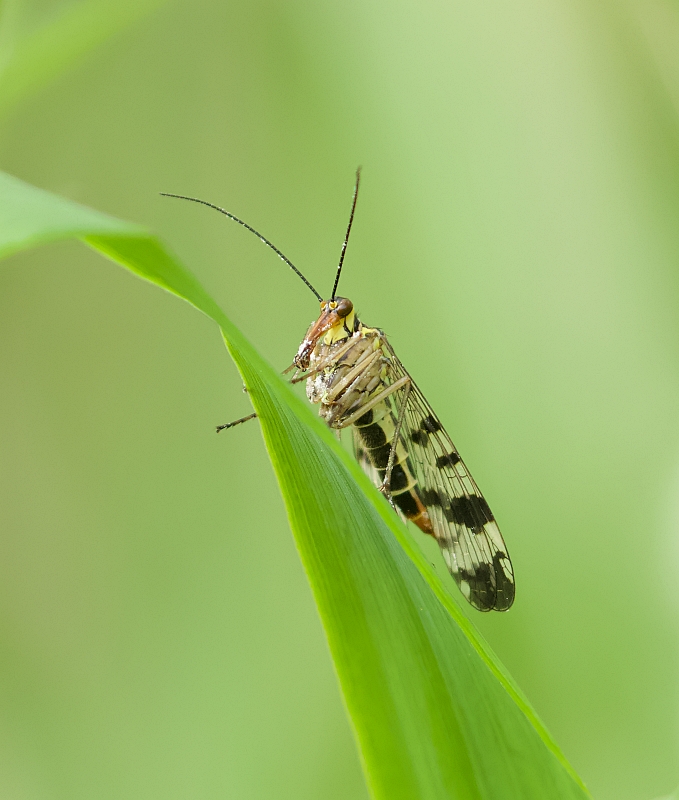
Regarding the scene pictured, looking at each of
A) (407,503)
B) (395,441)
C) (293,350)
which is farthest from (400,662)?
(293,350)

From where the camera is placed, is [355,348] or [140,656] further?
[140,656]

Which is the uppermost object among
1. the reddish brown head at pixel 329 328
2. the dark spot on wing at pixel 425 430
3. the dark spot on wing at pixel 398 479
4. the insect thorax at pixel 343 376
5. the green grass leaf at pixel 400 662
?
the reddish brown head at pixel 329 328

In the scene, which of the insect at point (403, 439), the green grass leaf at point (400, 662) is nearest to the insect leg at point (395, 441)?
the insect at point (403, 439)

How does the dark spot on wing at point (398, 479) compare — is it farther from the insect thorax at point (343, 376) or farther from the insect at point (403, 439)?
the insect thorax at point (343, 376)

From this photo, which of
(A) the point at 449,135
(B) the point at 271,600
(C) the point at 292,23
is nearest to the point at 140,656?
(B) the point at 271,600

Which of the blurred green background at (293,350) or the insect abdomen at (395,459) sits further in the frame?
the blurred green background at (293,350)

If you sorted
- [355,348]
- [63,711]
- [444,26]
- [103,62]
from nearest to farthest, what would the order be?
[355,348] → [444,26] → [63,711] → [103,62]

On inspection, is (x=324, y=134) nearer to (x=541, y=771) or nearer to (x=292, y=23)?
(x=292, y=23)

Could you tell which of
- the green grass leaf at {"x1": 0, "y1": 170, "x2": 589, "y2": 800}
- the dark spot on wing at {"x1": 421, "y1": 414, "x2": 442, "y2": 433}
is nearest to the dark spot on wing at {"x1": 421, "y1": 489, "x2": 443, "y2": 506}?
the dark spot on wing at {"x1": 421, "y1": 414, "x2": 442, "y2": 433}
